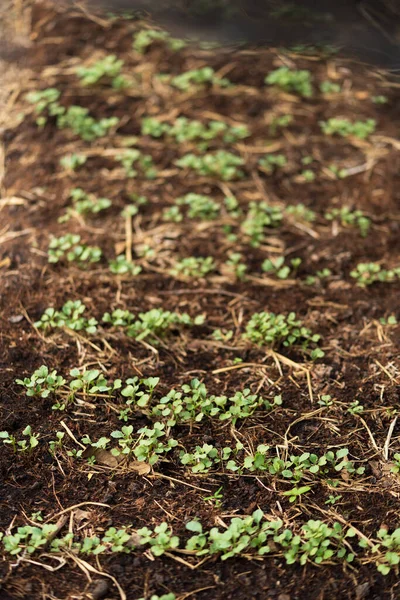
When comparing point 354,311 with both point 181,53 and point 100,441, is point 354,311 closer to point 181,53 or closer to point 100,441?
point 100,441

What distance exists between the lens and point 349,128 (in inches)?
195

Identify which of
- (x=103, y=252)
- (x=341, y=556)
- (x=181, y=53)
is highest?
(x=181, y=53)

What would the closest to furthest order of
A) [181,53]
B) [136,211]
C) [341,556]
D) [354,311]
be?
1. [341,556]
2. [354,311]
3. [136,211]
4. [181,53]

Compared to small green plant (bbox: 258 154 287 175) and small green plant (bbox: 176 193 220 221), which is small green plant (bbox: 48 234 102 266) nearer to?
small green plant (bbox: 176 193 220 221)

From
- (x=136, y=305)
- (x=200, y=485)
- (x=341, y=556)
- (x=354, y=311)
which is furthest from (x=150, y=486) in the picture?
(x=354, y=311)

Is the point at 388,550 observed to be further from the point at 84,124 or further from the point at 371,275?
the point at 84,124

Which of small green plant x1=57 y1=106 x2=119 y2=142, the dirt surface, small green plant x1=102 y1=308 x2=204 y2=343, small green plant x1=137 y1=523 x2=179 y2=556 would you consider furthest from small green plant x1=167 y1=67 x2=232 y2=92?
small green plant x1=137 y1=523 x2=179 y2=556

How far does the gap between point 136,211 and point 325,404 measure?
1.79m

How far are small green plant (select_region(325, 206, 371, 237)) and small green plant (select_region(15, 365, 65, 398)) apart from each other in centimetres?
201

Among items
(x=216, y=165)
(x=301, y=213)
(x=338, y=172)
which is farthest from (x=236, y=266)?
(x=338, y=172)

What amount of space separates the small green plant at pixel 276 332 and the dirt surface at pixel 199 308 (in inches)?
1.8

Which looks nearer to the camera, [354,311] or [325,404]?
[325,404]

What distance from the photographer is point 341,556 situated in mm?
2385

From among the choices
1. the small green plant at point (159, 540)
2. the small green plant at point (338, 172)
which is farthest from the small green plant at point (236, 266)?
the small green plant at point (159, 540)
